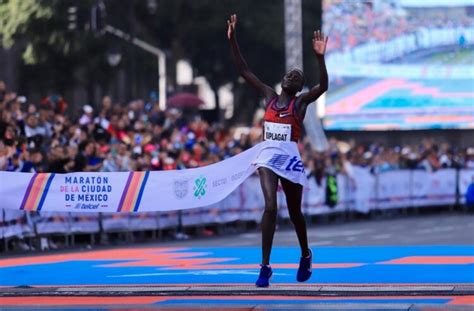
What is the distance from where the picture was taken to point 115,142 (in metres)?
26.4

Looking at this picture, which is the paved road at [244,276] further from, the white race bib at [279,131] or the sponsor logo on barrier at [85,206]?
the white race bib at [279,131]

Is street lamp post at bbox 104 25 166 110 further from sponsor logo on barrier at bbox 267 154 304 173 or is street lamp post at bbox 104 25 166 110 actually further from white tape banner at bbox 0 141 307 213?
sponsor logo on barrier at bbox 267 154 304 173

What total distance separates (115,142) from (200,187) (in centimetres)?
1277

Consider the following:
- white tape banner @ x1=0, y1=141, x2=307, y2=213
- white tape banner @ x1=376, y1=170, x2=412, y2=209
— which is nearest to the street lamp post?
white tape banner @ x1=376, y1=170, x2=412, y2=209

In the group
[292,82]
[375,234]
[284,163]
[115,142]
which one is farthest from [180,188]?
[115,142]

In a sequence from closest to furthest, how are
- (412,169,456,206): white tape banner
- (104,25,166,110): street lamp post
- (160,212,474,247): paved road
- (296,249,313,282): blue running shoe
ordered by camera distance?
1. (296,249,313,282): blue running shoe
2. (160,212,474,247): paved road
3. (412,169,456,206): white tape banner
4. (104,25,166,110): street lamp post

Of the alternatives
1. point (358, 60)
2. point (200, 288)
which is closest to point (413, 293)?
point (200, 288)

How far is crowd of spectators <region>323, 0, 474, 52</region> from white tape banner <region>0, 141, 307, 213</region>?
28.2m

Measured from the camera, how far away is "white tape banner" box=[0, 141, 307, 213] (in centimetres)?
1362

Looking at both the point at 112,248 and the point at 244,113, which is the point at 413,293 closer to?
the point at 112,248

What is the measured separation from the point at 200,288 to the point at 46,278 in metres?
2.94

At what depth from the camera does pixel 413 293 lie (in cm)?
1155

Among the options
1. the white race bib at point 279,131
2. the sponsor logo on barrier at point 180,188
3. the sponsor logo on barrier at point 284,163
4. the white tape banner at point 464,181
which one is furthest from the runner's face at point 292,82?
the white tape banner at point 464,181

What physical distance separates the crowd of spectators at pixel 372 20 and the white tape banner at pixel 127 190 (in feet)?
92.5
